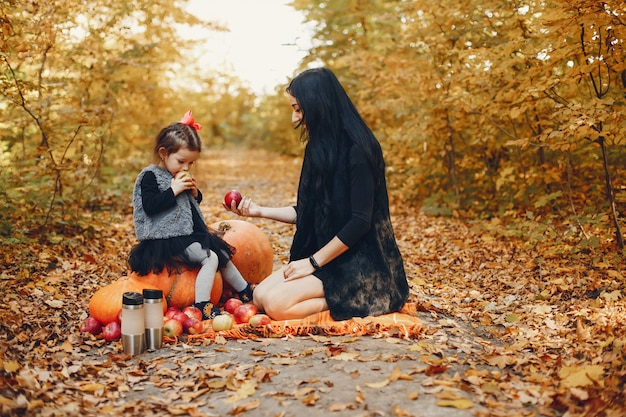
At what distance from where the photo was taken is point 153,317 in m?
3.92

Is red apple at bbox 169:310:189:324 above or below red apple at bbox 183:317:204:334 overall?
above

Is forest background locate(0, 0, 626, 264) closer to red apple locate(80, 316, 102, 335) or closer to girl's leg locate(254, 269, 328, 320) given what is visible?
red apple locate(80, 316, 102, 335)

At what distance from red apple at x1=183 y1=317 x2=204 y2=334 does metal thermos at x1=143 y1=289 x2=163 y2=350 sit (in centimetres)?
32

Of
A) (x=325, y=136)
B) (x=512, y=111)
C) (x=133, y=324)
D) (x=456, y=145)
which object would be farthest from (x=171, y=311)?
(x=456, y=145)

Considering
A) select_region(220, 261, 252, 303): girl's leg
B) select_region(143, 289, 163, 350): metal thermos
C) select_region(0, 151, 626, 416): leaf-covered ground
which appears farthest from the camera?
select_region(220, 261, 252, 303): girl's leg

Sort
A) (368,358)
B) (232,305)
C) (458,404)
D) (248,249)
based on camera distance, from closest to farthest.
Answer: (458,404)
(368,358)
(232,305)
(248,249)

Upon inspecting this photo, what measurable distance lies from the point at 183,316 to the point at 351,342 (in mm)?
1301

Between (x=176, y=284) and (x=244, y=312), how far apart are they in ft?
2.07

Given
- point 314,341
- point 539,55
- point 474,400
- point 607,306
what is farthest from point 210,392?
point 539,55

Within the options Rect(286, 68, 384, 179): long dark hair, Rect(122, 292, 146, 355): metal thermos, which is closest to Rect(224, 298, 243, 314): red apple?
Rect(122, 292, 146, 355): metal thermos

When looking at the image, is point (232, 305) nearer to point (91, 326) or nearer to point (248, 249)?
point (248, 249)

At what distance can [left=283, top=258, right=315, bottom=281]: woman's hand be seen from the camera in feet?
14.3

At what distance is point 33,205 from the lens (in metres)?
7.03

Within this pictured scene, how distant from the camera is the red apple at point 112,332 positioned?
4.20 metres
